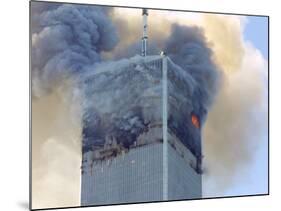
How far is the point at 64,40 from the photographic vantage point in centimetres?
283

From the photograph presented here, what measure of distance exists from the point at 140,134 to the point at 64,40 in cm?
70

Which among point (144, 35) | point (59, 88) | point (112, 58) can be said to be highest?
point (144, 35)

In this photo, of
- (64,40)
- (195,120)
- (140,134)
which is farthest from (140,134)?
(64,40)

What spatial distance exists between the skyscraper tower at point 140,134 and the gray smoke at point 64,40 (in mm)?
132

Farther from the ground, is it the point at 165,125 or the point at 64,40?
the point at 64,40

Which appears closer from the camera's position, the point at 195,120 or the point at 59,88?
the point at 59,88

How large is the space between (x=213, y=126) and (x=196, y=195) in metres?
0.44

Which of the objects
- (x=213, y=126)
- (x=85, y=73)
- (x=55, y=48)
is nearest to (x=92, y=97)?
(x=85, y=73)

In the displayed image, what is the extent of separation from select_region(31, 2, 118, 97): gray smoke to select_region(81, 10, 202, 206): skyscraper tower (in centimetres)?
13

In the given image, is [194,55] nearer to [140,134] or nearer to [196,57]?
[196,57]

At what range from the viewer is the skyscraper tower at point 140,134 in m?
2.89

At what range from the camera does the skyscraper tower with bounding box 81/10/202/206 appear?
2889 mm

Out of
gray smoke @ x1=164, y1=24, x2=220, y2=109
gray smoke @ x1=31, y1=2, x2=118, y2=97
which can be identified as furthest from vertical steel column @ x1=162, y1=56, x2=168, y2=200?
gray smoke @ x1=31, y1=2, x2=118, y2=97

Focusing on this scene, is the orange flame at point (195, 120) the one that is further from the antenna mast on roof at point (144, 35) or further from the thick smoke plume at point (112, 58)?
the antenna mast on roof at point (144, 35)
